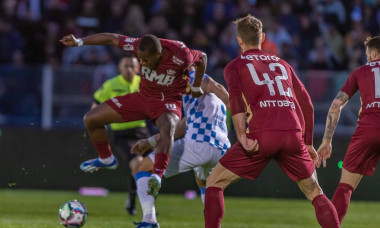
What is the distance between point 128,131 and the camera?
37.8ft

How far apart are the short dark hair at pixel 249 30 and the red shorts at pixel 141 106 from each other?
205cm

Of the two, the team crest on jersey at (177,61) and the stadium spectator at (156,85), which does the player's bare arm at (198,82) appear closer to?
the stadium spectator at (156,85)

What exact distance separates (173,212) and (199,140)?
10.2 ft

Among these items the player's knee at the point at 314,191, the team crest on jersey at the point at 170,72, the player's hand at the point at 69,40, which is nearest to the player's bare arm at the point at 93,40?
the player's hand at the point at 69,40

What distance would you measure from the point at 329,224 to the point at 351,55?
414 inches

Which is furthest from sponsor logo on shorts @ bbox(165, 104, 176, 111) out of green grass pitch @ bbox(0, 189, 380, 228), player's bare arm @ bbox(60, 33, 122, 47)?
green grass pitch @ bbox(0, 189, 380, 228)

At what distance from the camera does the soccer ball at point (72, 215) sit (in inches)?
329

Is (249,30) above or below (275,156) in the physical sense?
above

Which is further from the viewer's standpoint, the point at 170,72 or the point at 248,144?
the point at 170,72

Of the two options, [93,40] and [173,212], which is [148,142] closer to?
[93,40]

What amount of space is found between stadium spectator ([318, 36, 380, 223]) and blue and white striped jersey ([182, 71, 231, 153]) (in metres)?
1.51

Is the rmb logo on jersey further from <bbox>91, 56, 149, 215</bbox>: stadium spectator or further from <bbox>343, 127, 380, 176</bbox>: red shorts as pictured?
<bbox>91, 56, 149, 215</bbox>: stadium spectator

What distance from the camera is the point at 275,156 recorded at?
6.76 meters

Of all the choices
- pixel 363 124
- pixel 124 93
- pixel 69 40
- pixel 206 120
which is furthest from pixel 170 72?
pixel 124 93
